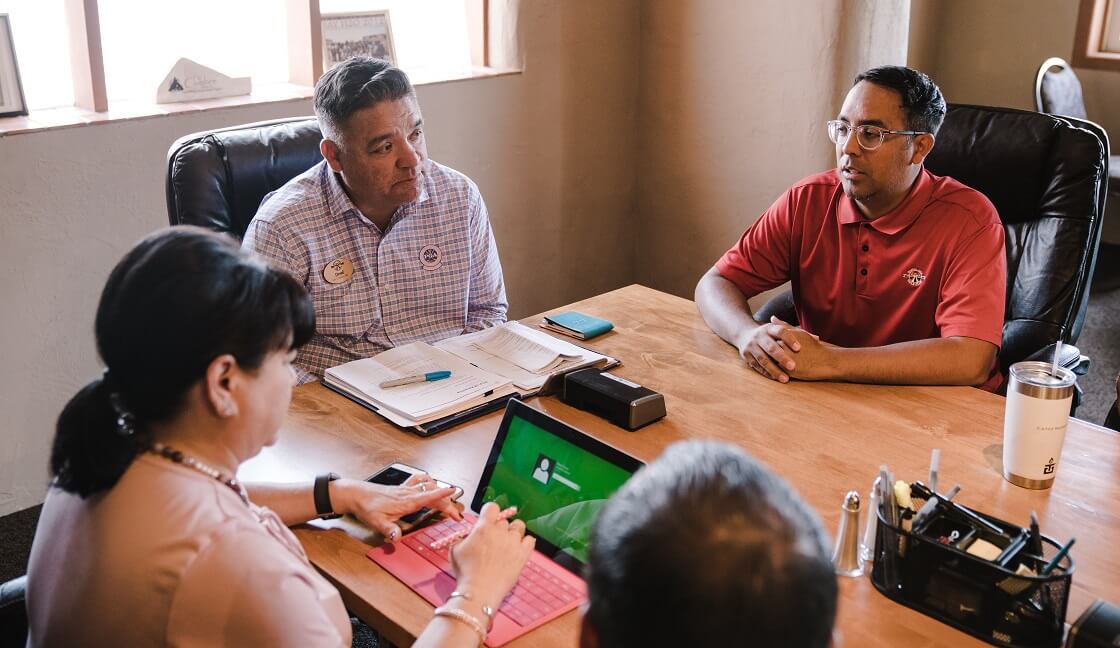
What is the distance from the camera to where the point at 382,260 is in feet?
7.60

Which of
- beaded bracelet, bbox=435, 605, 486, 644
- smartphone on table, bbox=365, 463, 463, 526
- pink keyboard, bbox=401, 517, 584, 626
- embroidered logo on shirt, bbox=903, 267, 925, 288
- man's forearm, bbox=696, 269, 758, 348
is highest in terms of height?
embroidered logo on shirt, bbox=903, 267, 925, 288

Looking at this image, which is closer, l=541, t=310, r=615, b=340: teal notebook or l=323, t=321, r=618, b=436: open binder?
l=323, t=321, r=618, b=436: open binder

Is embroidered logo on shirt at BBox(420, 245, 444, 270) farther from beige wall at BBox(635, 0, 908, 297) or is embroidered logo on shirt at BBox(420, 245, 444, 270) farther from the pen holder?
beige wall at BBox(635, 0, 908, 297)

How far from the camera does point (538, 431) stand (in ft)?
5.01

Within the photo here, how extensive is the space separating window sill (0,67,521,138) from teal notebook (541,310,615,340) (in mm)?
1222

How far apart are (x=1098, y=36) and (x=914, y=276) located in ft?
10.1

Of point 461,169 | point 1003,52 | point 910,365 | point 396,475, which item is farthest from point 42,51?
point 1003,52

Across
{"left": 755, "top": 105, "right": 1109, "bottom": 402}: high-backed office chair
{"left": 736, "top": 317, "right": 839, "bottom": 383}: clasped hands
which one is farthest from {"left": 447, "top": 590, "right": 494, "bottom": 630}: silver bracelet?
{"left": 755, "top": 105, "right": 1109, "bottom": 402}: high-backed office chair

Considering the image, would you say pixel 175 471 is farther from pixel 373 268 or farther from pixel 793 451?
pixel 373 268

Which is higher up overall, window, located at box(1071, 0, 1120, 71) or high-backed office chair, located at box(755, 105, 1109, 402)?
window, located at box(1071, 0, 1120, 71)

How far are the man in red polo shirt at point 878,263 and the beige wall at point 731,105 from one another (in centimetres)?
109

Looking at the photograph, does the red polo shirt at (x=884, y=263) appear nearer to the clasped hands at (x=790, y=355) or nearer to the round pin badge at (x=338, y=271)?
the clasped hands at (x=790, y=355)

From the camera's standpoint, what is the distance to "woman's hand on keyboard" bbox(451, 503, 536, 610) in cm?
132

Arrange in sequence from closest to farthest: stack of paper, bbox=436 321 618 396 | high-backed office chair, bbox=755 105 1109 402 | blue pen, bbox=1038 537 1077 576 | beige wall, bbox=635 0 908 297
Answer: blue pen, bbox=1038 537 1077 576
stack of paper, bbox=436 321 618 396
high-backed office chair, bbox=755 105 1109 402
beige wall, bbox=635 0 908 297
